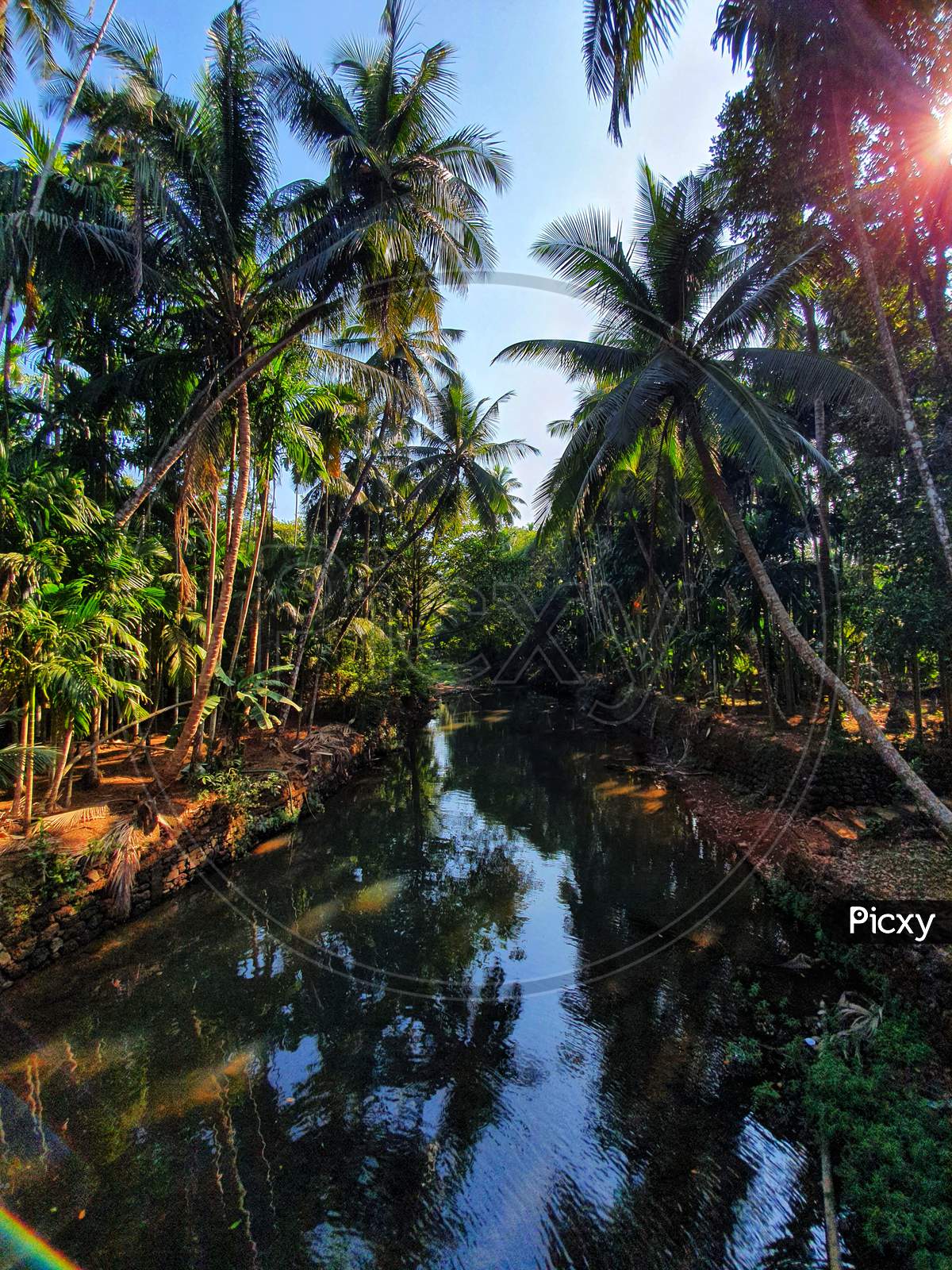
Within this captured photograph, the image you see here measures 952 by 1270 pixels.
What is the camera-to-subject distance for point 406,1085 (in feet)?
15.5

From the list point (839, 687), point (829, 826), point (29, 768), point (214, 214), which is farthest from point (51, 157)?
point (829, 826)

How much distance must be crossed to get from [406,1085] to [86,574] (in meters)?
6.70

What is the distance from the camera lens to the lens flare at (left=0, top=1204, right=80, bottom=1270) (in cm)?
333

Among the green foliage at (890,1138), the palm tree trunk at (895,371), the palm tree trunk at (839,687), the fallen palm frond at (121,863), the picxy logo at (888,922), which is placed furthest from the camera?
the fallen palm frond at (121,863)

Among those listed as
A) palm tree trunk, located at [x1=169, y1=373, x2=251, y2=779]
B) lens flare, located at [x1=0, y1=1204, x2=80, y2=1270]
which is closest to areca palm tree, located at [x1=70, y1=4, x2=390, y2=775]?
palm tree trunk, located at [x1=169, y1=373, x2=251, y2=779]

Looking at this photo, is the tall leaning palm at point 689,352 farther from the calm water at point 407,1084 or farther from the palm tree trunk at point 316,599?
the palm tree trunk at point 316,599

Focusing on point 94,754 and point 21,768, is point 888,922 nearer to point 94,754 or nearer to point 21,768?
point 21,768

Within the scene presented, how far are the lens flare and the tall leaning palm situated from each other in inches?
314

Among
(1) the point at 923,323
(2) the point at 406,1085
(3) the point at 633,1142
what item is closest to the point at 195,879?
(2) the point at 406,1085

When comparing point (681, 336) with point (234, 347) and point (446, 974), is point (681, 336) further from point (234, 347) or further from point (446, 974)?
point (446, 974)

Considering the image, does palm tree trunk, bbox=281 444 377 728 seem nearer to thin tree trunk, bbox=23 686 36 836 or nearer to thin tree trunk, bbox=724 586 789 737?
thin tree trunk, bbox=23 686 36 836

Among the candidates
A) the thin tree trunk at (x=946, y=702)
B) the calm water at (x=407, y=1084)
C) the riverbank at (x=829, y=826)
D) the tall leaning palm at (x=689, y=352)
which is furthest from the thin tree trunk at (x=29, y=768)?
the thin tree trunk at (x=946, y=702)

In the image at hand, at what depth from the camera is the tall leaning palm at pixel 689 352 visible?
23.7ft

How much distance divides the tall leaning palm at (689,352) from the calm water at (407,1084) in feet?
14.4
